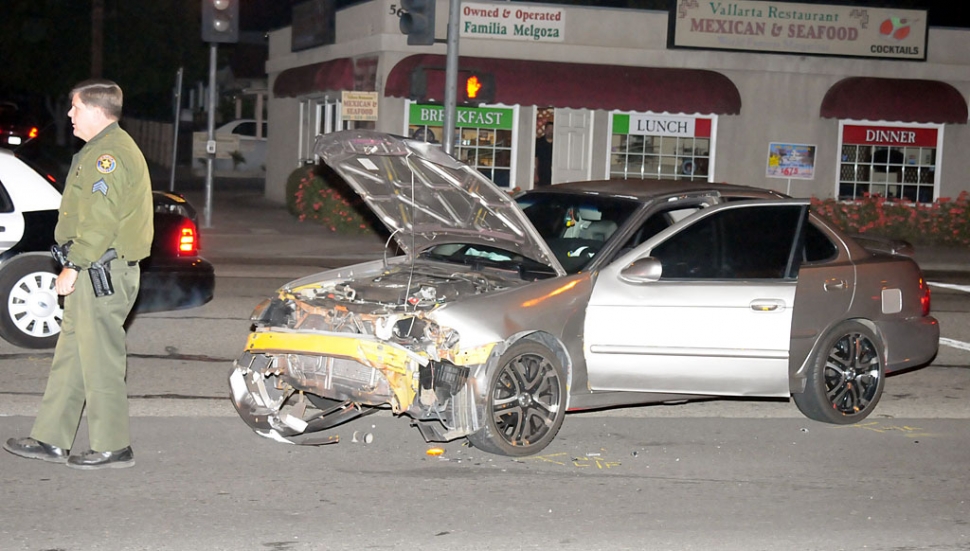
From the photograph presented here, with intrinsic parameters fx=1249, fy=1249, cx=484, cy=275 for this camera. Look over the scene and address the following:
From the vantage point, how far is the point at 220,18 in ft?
64.5

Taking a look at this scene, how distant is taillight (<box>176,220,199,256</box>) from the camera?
1014 cm

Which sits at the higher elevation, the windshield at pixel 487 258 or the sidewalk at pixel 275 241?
→ the windshield at pixel 487 258

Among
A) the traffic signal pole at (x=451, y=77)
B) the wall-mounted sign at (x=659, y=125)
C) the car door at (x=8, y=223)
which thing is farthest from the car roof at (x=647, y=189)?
the wall-mounted sign at (x=659, y=125)

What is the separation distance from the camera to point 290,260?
17.9 meters

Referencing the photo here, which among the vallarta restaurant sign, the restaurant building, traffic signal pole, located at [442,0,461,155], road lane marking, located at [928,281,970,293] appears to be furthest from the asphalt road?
the vallarta restaurant sign

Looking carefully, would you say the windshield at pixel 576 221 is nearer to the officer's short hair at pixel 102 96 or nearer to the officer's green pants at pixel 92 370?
the officer's green pants at pixel 92 370

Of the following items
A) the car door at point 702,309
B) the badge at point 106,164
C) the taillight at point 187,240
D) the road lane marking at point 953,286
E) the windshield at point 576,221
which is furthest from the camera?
the road lane marking at point 953,286

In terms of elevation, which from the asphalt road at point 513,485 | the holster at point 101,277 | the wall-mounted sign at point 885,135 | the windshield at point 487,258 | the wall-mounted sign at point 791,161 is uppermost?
the wall-mounted sign at point 885,135

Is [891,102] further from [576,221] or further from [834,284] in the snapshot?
[576,221]

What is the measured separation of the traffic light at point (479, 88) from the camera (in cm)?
1728

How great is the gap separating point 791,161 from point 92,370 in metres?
20.9

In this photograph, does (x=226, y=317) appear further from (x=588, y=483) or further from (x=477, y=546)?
(x=477, y=546)

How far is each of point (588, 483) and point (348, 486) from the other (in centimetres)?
123

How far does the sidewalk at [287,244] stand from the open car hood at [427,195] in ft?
33.2
